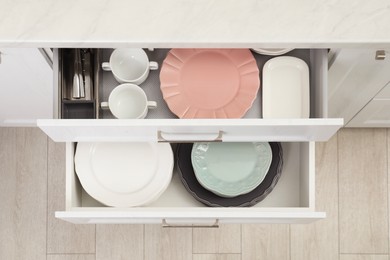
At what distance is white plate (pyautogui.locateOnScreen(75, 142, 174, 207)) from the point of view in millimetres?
1233

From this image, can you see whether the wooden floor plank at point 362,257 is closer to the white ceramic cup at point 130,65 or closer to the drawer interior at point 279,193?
the drawer interior at point 279,193

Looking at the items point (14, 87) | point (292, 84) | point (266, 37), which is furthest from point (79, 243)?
point (266, 37)

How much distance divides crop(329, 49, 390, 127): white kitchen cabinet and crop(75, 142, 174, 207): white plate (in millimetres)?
462

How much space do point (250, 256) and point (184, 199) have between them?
0.94 meters

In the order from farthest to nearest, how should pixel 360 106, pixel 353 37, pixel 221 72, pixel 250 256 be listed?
1. pixel 250 256
2. pixel 360 106
3. pixel 221 72
4. pixel 353 37

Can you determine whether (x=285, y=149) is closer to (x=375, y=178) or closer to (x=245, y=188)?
(x=245, y=188)

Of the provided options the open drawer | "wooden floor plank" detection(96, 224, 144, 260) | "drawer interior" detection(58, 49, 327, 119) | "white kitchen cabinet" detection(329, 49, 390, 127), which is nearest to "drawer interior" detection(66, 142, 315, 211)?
the open drawer

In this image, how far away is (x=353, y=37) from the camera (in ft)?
3.37

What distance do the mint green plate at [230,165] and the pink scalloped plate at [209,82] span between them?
10cm

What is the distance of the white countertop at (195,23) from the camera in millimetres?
1029

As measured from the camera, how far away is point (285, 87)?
1.23 meters

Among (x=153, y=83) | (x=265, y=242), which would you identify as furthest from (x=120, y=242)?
(x=153, y=83)

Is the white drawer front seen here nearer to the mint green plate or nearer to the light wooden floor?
the mint green plate

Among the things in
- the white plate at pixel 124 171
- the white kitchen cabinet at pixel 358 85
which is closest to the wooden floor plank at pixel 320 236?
the white kitchen cabinet at pixel 358 85
